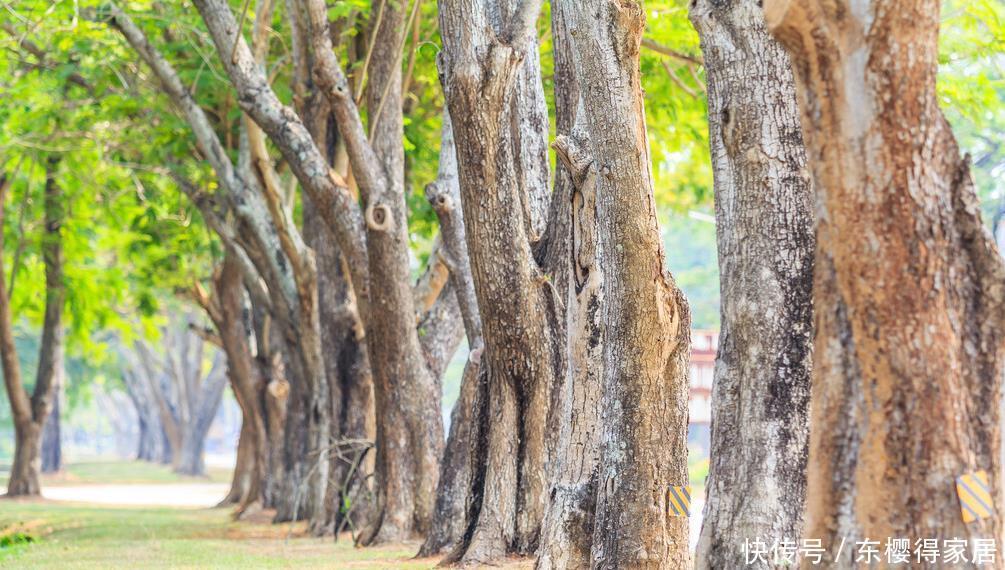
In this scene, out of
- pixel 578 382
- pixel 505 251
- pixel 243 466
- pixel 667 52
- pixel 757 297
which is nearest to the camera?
pixel 757 297

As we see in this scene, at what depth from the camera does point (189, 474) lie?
44.1 meters

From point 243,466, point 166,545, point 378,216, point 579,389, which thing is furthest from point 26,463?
point 579,389

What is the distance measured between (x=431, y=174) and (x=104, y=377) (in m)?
45.6

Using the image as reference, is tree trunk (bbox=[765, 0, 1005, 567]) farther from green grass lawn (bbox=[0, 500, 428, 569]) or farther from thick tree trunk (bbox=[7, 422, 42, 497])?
thick tree trunk (bbox=[7, 422, 42, 497])

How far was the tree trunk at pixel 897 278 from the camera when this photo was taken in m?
4.41

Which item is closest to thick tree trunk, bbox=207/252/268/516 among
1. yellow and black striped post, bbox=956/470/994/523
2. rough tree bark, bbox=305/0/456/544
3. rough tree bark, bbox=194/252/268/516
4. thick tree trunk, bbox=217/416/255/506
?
rough tree bark, bbox=194/252/268/516

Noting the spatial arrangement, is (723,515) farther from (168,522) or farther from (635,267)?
(168,522)

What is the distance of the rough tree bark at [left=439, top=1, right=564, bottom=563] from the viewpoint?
8891 millimetres

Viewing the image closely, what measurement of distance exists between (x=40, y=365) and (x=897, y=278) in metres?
23.2

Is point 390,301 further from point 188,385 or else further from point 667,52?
point 188,385

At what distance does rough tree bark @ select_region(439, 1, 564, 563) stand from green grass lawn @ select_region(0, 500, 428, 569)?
2.92ft

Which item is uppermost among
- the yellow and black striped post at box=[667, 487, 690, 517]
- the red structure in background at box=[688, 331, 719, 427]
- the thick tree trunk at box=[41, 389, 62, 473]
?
the red structure in background at box=[688, 331, 719, 427]

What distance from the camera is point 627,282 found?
6887 mm

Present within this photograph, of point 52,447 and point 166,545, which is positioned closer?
point 166,545
